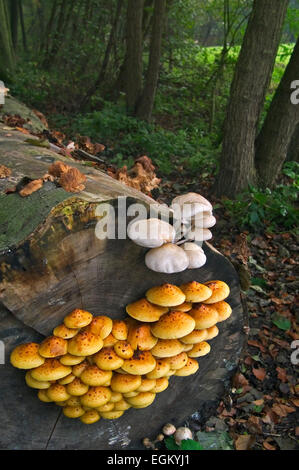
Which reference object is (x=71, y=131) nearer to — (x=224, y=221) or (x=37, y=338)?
(x=224, y=221)

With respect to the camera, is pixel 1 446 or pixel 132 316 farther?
pixel 1 446

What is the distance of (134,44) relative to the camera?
33.2 ft

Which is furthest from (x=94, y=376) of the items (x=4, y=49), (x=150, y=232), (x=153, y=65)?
(x=4, y=49)

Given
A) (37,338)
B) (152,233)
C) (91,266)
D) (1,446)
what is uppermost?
(152,233)

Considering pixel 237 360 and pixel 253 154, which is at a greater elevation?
pixel 253 154

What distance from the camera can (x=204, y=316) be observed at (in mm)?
2664

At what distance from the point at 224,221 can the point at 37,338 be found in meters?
4.17

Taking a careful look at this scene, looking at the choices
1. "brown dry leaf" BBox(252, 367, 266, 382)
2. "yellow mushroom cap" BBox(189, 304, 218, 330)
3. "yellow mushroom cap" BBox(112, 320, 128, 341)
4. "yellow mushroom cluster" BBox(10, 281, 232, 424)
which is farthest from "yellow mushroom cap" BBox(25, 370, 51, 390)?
"brown dry leaf" BBox(252, 367, 266, 382)

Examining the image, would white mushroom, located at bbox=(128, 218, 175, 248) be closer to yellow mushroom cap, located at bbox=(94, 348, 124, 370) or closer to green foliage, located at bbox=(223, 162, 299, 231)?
yellow mushroom cap, located at bbox=(94, 348, 124, 370)

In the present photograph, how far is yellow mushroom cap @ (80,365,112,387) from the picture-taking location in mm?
2467

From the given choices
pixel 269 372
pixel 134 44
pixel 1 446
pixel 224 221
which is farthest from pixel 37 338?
pixel 134 44

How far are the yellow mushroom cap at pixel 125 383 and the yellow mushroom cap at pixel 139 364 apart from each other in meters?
0.08

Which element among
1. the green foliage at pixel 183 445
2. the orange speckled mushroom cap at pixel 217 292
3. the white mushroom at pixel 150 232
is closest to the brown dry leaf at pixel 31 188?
the white mushroom at pixel 150 232

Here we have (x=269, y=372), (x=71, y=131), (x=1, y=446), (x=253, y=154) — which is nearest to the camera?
(x=1, y=446)
